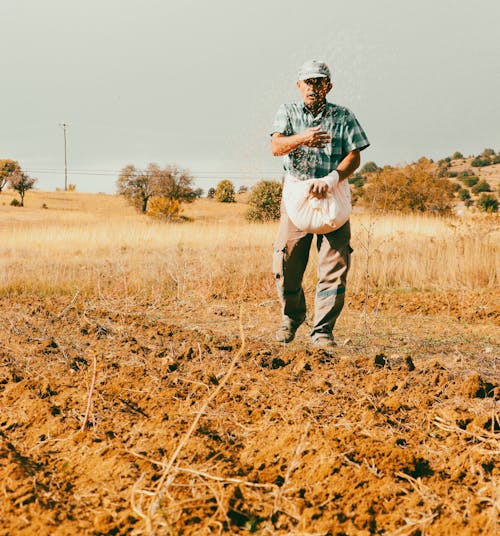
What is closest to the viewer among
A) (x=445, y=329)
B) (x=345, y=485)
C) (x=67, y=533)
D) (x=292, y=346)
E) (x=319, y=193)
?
(x=67, y=533)

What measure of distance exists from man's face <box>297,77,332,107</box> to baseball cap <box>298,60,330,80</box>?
0.13ft

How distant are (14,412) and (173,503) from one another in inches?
57.0

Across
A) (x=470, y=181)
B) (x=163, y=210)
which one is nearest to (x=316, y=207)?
(x=163, y=210)

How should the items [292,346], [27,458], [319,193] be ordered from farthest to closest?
[292,346]
[319,193]
[27,458]

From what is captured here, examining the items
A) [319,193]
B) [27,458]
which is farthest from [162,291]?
[27,458]

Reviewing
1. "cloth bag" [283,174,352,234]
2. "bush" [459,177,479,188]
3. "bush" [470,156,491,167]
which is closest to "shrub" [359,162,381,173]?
"bush" [459,177,479,188]

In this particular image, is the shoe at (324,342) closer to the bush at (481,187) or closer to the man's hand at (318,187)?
the man's hand at (318,187)

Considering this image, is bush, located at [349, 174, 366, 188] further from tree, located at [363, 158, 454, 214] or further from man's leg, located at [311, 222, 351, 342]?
man's leg, located at [311, 222, 351, 342]

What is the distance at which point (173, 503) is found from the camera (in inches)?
80.0

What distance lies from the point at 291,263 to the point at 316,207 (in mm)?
517

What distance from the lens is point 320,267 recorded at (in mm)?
4719

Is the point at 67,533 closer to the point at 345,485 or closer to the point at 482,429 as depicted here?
the point at 345,485

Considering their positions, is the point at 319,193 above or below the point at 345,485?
above

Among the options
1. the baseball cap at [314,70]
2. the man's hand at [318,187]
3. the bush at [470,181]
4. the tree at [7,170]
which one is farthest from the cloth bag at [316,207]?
the tree at [7,170]
